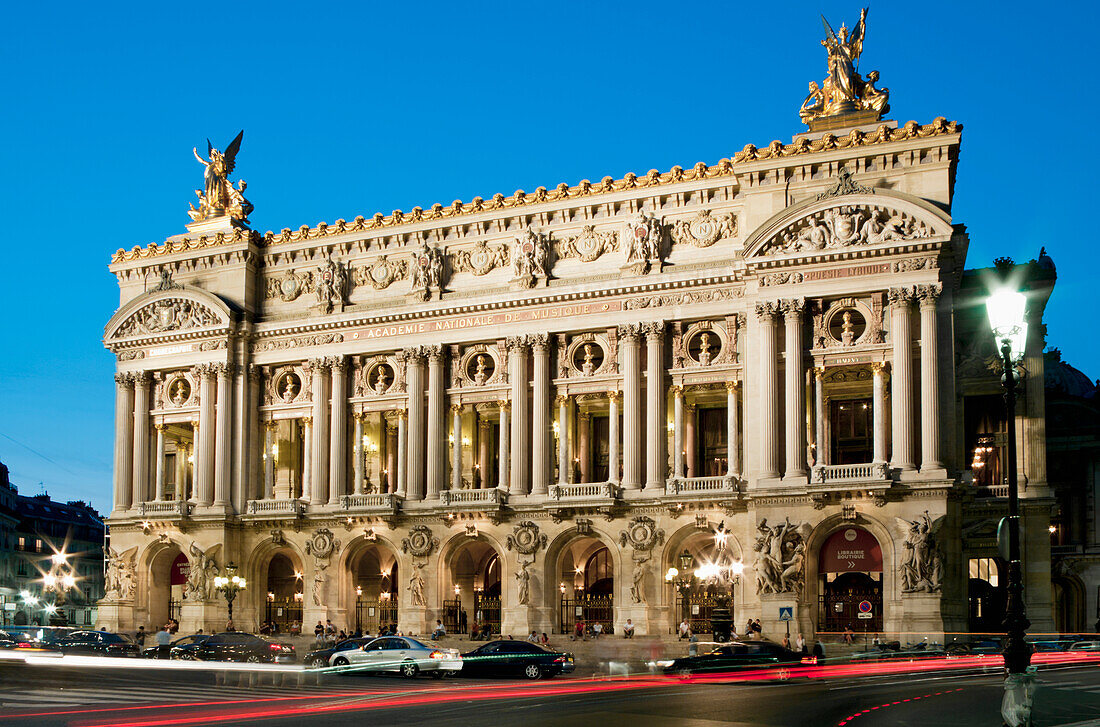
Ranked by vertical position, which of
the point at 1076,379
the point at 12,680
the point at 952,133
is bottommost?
the point at 12,680

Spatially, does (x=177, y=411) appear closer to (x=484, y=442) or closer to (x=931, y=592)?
(x=484, y=442)

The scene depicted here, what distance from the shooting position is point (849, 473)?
51938 mm

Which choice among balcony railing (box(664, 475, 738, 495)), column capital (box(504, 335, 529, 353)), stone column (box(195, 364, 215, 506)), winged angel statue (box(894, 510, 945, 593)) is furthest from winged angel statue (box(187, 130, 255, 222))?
winged angel statue (box(894, 510, 945, 593))

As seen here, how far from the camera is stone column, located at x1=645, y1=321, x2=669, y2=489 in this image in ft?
188

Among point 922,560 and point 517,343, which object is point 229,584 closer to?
point 517,343

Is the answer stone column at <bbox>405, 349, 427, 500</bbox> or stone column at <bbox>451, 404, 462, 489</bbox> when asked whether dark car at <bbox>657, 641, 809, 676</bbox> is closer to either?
stone column at <bbox>451, 404, 462, 489</bbox>

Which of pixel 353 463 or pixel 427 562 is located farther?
pixel 353 463

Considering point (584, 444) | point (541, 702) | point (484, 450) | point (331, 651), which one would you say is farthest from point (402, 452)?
point (541, 702)

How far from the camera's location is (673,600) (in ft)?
184

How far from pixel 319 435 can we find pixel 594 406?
14077mm

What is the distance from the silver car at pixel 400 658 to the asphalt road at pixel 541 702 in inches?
107

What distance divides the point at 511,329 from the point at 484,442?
7314mm

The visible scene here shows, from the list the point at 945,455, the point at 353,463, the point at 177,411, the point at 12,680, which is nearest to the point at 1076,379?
the point at 945,455

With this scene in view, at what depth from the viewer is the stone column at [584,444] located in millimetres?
62334
